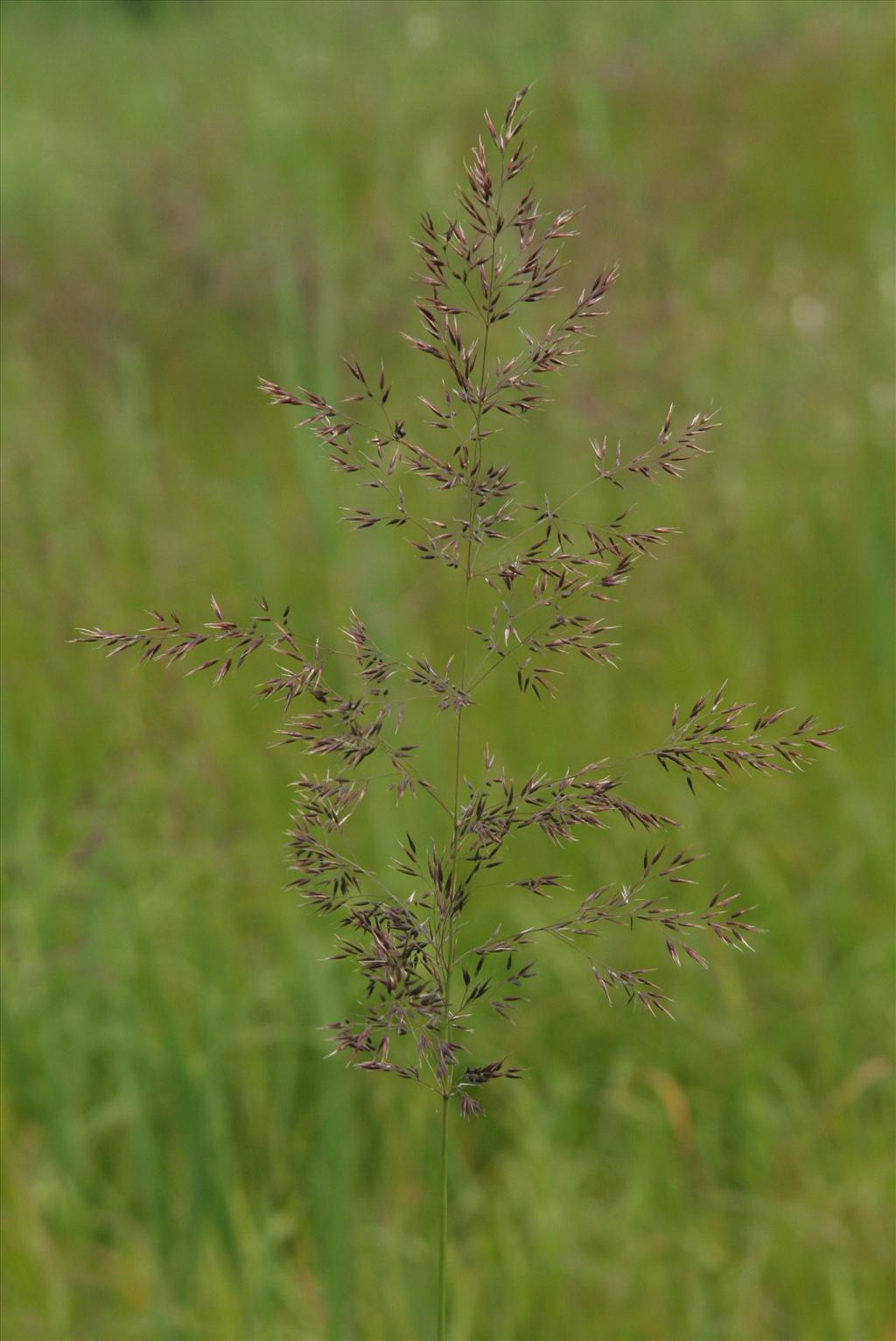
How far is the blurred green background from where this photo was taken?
81.4 inches

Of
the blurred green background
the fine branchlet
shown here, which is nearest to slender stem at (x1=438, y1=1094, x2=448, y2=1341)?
the fine branchlet

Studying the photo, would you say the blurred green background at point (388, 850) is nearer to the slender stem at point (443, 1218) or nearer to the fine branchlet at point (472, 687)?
the fine branchlet at point (472, 687)

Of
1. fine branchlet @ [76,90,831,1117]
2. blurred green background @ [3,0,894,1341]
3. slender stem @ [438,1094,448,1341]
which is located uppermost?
fine branchlet @ [76,90,831,1117]

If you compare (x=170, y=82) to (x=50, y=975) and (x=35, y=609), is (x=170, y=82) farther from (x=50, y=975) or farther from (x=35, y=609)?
(x=50, y=975)

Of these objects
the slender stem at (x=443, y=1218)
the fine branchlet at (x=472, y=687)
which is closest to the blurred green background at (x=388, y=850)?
the fine branchlet at (x=472, y=687)

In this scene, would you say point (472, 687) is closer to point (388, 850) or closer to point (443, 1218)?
point (443, 1218)

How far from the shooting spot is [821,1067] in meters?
2.48

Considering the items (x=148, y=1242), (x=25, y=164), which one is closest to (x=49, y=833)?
(x=148, y=1242)

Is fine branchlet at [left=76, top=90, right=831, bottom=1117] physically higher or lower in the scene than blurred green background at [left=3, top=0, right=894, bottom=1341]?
higher

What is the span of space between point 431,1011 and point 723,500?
2667 mm

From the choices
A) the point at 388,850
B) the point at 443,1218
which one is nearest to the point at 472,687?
the point at 443,1218

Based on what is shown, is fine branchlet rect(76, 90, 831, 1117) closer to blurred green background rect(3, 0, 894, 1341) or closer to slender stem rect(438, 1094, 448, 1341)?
slender stem rect(438, 1094, 448, 1341)

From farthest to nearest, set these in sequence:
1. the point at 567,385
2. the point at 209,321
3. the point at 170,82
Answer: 1. the point at 170,82
2. the point at 209,321
3. the point at 567,385

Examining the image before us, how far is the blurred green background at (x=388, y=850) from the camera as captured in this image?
2.07 metres
